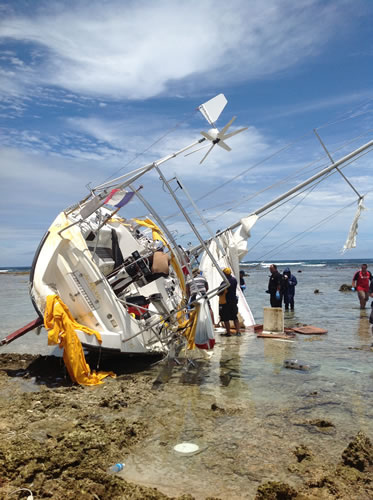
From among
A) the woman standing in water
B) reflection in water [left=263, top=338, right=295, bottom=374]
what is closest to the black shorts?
reflection in water [left=263, top=338, right=295, bottom=374]

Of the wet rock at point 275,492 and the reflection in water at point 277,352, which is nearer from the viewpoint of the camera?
the wet rock at point 275,492

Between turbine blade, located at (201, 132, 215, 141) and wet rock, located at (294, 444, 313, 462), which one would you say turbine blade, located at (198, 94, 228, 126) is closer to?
turbine blade, located at (201, 132, 215, 141)

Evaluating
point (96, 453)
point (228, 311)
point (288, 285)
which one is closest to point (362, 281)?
point (288, 285)

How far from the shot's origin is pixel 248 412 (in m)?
5.72

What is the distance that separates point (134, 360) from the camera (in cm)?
927

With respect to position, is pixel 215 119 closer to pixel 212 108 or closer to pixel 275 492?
pixel 212 108

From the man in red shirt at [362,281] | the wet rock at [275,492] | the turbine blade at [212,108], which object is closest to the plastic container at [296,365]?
the wet rock at [275,492]

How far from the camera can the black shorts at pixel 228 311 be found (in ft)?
37.5

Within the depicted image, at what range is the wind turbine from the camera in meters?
8.35

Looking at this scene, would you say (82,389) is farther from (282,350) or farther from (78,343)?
(282,350)

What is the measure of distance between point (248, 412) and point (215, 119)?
19.0ft

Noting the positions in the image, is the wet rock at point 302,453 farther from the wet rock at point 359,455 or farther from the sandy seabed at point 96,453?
the wet rock at point 359,455

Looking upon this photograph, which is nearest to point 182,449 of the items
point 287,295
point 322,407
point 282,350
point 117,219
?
point 322,407

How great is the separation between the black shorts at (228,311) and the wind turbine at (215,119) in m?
4.50
